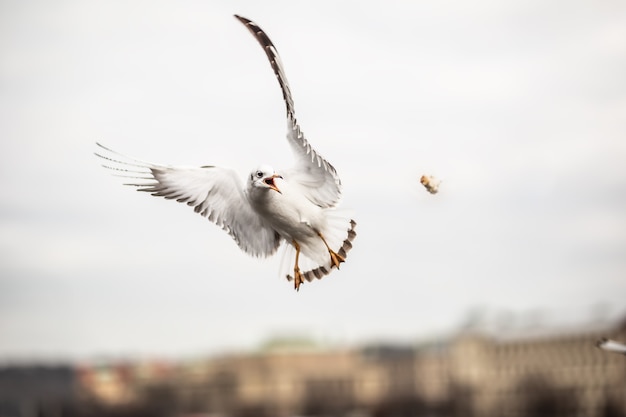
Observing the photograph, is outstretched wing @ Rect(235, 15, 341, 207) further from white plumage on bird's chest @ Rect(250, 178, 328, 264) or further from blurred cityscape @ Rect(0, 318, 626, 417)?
blurred cityscape @ Rect(0, 318, 626, 417)

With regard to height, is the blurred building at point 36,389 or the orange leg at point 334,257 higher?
the orange leg at point 334,257

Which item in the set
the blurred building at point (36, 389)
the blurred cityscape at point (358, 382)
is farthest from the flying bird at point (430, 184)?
the blurred building at point (36, 389)

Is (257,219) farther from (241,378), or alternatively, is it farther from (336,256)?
(241,378)

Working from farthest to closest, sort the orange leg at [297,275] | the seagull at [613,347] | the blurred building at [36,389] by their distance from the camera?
the blurred building at [36,389], the seagull at [613,347], the orange leg at [297,275]

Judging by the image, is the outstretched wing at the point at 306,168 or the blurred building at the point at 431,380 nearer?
the outstretched wing at the point at 306,168

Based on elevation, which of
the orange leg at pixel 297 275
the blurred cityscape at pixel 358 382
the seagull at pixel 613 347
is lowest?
the blurred cityscape at pixel 358 382

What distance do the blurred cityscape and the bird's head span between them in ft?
265

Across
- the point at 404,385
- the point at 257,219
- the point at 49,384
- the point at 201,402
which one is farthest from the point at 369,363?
the point at 257,219

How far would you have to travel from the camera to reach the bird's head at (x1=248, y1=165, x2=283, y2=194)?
5.65 metres

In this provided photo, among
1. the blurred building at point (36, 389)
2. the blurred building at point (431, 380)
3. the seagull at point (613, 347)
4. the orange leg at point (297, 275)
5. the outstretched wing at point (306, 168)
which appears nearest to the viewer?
the outstretched wing at point (306, 168)

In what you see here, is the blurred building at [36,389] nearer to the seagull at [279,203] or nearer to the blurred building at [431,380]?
the blurred building at [431,380]

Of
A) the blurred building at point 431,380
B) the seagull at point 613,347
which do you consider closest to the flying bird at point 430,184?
the seagull at point 613,347

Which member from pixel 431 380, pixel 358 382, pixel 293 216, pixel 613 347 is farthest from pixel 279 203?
pixel 358 382

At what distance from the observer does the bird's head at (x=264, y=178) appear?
5647 mm
